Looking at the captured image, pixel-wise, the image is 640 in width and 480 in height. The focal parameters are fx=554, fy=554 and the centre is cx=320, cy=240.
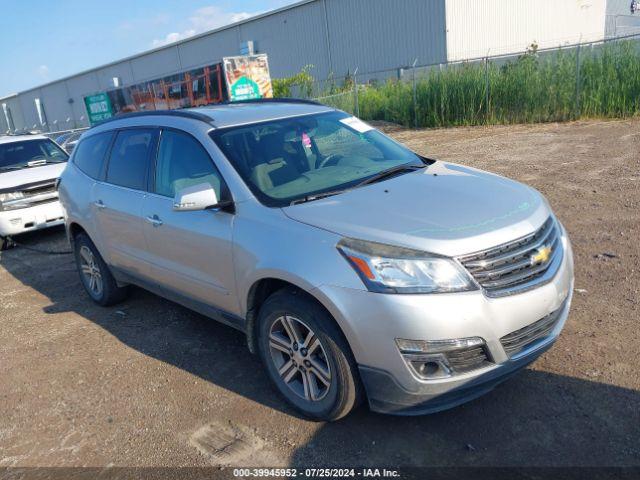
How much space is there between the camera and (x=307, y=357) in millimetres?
3260

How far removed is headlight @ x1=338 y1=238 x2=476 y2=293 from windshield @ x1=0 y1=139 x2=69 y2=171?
8192mm

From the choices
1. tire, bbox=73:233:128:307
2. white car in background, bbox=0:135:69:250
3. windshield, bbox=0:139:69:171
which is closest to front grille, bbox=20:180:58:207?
white car in background, bbox=0:135:69:250

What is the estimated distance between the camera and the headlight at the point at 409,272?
279 cm

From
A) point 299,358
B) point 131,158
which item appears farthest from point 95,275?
point 299,358

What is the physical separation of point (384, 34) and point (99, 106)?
15604 millimetres

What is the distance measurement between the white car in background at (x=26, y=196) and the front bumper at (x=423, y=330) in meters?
6.99

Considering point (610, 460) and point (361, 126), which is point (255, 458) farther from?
point (361, 126)

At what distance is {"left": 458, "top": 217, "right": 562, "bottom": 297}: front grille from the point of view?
9.33ft

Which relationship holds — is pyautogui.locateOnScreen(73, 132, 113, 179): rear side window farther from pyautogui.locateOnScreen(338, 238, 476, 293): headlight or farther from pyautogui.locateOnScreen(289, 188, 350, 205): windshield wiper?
pyautogui.locateOnScreen(338, 238, 476, 293): headlight

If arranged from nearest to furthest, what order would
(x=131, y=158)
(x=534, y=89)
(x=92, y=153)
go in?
(x=131, y=158), (x=92, y=153), (x=534, y=89)

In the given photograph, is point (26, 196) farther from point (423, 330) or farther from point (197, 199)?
point (423, 330)

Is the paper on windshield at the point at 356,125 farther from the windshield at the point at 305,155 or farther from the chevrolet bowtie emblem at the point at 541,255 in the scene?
the chevrolet bowtie emblem at the point at 541,255

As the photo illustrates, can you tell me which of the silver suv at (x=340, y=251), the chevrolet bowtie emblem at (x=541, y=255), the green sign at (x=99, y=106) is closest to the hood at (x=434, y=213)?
the silver suv at (x=340, y=251)

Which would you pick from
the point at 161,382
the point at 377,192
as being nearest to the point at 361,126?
the point at 377,192
